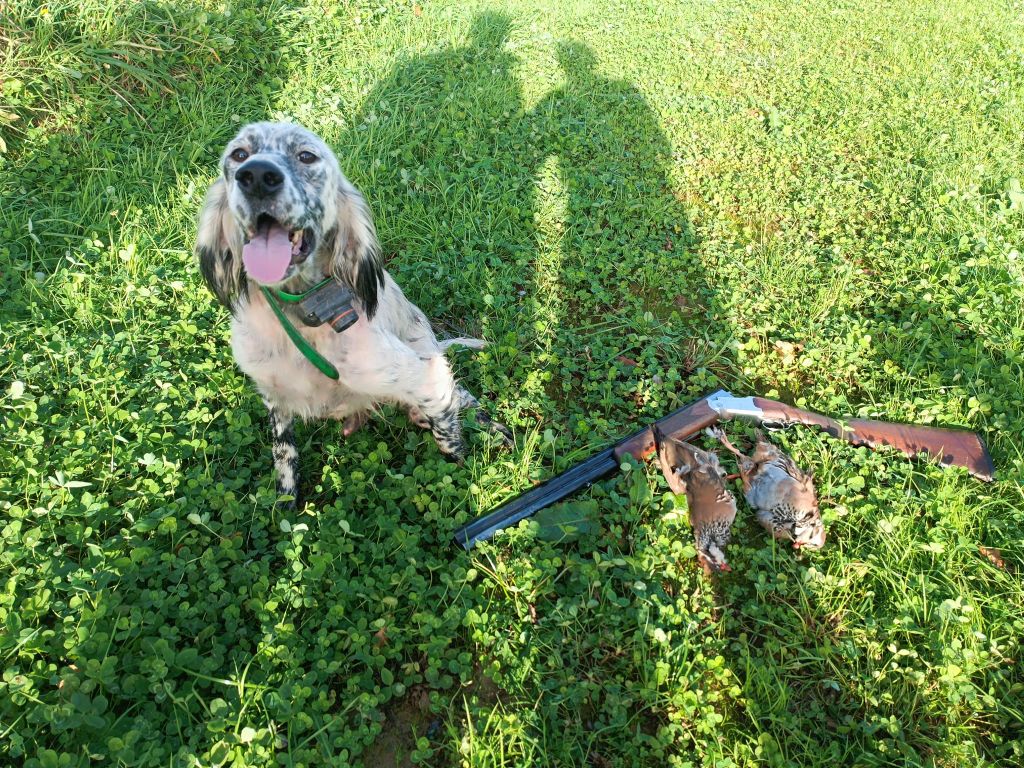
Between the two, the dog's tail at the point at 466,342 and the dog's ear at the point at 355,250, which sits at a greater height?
the dog's ear at the point at 355,250

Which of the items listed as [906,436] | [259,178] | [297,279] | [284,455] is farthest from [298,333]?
[906,436]

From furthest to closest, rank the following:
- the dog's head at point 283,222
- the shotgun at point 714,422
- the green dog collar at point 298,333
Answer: the shotgun at point 714,422 → the green dog collar at point 298,333 → the dog's head at point 283,222

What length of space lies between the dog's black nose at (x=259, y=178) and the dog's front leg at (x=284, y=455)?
1.03 meters

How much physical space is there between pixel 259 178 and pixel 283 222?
0.17 metres

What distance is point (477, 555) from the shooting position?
8.37 feet

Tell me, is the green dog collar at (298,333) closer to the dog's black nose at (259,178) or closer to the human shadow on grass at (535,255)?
the dog's black nose at (259,178)

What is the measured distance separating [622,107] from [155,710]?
569 centimetres

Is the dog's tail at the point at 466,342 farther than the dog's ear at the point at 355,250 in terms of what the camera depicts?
Yes

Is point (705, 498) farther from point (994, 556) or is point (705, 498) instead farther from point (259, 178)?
point (259, 178)

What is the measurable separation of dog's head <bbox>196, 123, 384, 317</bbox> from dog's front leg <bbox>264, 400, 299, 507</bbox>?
56 cm

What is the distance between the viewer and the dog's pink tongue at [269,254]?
226 cm

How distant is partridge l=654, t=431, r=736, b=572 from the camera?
256 cm

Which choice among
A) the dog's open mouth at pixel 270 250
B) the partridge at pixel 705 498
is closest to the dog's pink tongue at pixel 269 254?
the dog's open mouth at pixel 270 250

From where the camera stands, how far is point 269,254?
7.48ft
